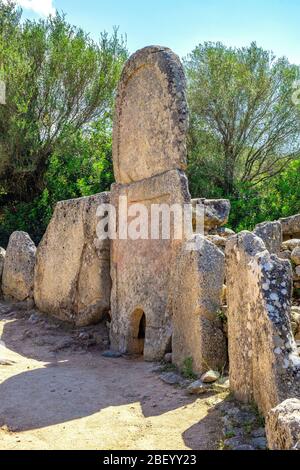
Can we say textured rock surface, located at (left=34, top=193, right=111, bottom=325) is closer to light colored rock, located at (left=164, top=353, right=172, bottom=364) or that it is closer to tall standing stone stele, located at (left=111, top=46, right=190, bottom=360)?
tall standing stone stele, located at (left=111, top=46, right=190, bottom=360)

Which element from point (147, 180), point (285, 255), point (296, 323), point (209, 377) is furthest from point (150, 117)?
point (209, 377)

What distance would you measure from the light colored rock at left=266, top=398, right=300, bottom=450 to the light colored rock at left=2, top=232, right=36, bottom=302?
19.7ft

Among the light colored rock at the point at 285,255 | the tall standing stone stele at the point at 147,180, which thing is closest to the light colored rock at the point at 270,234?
the light colored rock at the point at 285,255

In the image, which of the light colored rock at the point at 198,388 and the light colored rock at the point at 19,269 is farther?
the light colored rock at the point at 19,269

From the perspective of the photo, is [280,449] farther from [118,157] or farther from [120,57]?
[120,57]

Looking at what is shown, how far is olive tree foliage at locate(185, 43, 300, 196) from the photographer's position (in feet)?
49.3

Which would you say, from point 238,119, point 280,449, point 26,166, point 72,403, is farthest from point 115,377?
point 238,119

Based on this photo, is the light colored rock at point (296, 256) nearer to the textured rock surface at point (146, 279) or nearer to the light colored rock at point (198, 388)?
the textured rock surface at point (146, 279)

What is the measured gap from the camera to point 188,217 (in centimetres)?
564

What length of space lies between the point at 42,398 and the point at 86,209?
11.0 ft

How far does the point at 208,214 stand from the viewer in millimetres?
6594

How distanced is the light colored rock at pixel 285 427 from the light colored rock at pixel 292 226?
16.0 ft

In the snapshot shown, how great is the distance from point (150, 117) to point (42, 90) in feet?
22.1

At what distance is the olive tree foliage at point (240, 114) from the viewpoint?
15.0 metres
